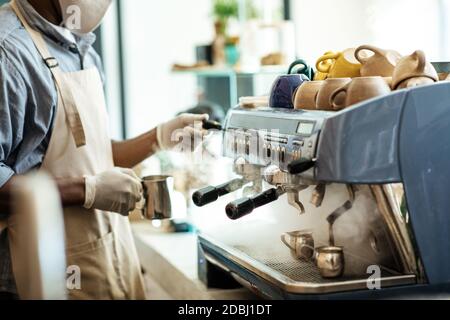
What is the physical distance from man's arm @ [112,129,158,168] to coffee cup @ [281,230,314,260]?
32.3 inches

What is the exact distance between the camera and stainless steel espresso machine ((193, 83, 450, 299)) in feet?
4.31

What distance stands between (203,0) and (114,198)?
446 cm

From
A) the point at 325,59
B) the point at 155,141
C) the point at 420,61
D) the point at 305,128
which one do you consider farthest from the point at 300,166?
the point at 155,141

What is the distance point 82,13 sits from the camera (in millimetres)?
2006

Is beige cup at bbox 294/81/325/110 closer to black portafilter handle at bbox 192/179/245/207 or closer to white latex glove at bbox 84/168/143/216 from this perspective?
black portafilter handle at bbox 192/179/245/207

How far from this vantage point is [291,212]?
1.66 metres

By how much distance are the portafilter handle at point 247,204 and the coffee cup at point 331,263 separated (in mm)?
155

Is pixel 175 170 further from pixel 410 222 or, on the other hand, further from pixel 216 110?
pixel 410 222

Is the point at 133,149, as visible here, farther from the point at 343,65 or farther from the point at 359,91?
the point at 359,91

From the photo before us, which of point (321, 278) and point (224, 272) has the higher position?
point (321, 278)

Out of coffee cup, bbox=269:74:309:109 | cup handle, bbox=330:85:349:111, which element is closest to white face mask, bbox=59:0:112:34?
coffee cup, bbox=269:74:309:109

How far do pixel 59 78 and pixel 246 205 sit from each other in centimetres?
70

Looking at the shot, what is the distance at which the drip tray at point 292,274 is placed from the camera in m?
1.38
